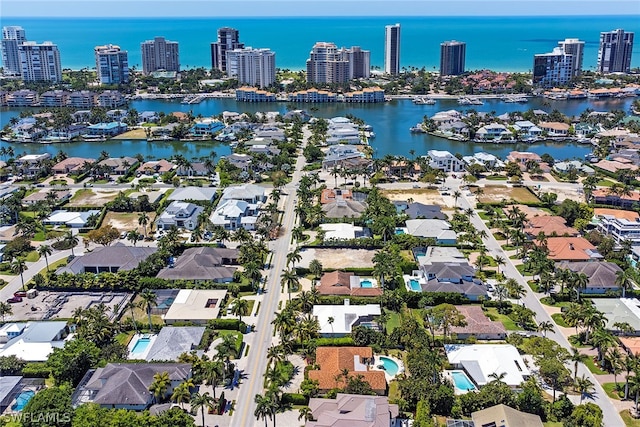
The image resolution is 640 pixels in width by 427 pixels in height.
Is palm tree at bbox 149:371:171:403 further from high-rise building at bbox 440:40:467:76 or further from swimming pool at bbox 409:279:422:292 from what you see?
high-rise building at bbox 440:40:467:76

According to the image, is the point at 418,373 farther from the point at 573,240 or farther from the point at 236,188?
the point at 236,188

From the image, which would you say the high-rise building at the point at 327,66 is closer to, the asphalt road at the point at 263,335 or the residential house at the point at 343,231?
Answer: the asphalt road at the point at 263,335

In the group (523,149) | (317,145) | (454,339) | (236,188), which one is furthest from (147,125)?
(454,339)

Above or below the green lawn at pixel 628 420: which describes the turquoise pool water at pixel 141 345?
above

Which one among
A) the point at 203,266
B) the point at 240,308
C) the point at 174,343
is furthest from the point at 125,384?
the point at 203,266

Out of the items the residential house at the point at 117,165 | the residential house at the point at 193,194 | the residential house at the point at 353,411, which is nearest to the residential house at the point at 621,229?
the residential house at the point at 353,411

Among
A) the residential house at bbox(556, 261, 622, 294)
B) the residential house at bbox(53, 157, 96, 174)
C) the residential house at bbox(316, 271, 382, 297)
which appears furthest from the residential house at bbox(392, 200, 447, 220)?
the residential house at bbox(53, 157, 96, 174)
